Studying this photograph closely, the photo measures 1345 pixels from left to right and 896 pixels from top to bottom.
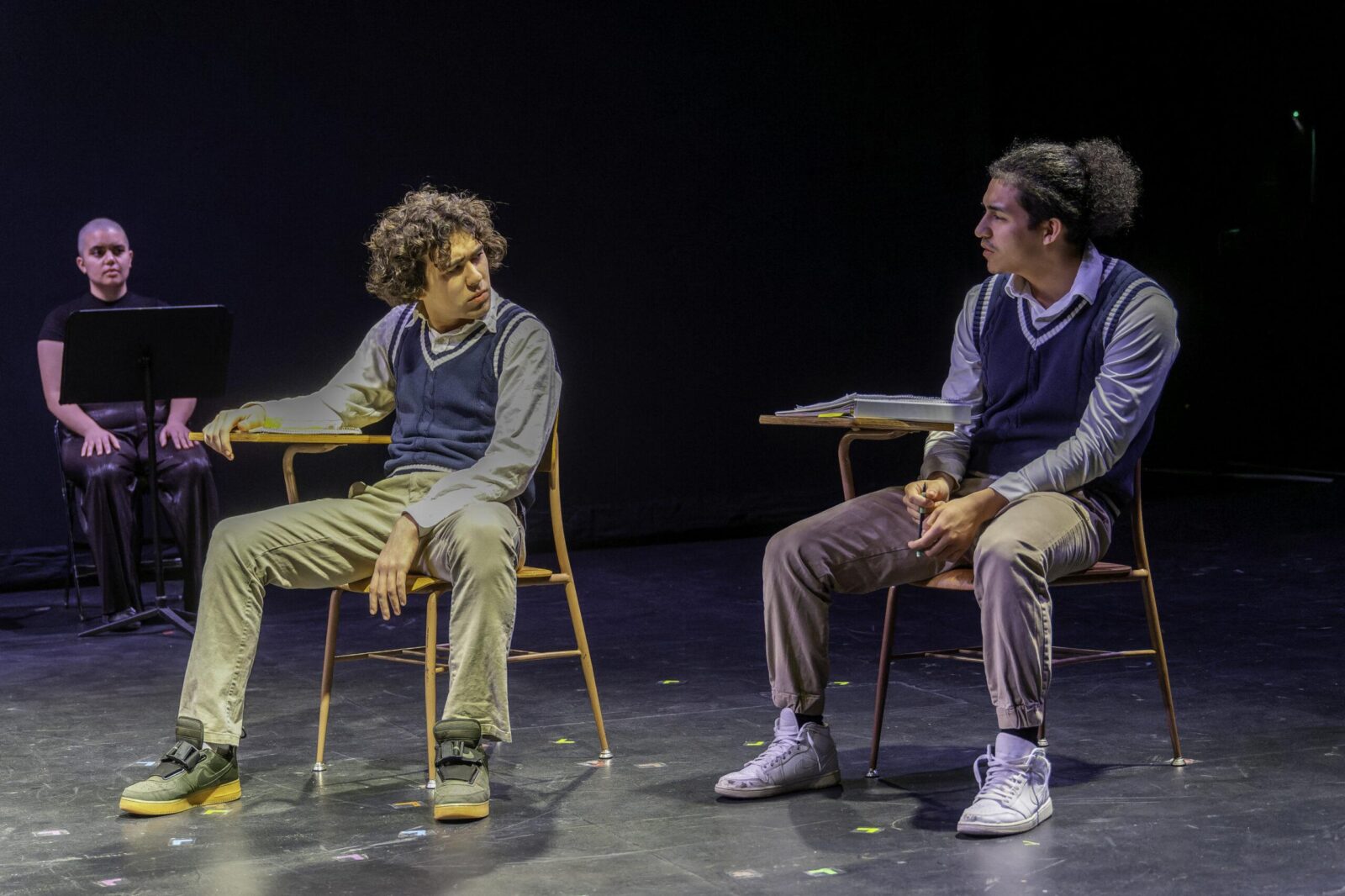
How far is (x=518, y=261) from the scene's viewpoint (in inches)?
276

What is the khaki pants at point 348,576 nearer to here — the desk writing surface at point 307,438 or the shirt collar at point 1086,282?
the desk writing surface at point 307,438

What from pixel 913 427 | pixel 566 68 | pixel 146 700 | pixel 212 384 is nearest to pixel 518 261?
pixel 566 68

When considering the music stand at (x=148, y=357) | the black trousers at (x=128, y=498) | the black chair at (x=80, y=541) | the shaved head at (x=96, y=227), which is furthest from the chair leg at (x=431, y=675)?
the shaved head at (x=96, y=227)

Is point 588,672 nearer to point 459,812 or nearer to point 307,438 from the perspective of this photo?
point 459,812

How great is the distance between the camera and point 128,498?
18.7 feet

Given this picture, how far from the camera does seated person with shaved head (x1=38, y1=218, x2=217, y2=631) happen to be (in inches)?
221

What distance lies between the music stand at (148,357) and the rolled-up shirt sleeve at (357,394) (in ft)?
5.42

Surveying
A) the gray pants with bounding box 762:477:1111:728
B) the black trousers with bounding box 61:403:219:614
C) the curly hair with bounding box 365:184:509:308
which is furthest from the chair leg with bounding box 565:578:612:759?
the black trousers with bounding box 61:403:219:614

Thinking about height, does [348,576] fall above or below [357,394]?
below

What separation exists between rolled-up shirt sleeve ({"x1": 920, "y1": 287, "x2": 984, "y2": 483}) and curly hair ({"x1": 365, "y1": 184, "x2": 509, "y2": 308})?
0.95 meters

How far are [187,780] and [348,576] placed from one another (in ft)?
1.61

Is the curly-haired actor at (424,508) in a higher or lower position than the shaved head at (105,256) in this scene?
lower

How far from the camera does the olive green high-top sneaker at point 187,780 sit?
9.93 feet

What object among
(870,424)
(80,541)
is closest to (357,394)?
(870,424)
